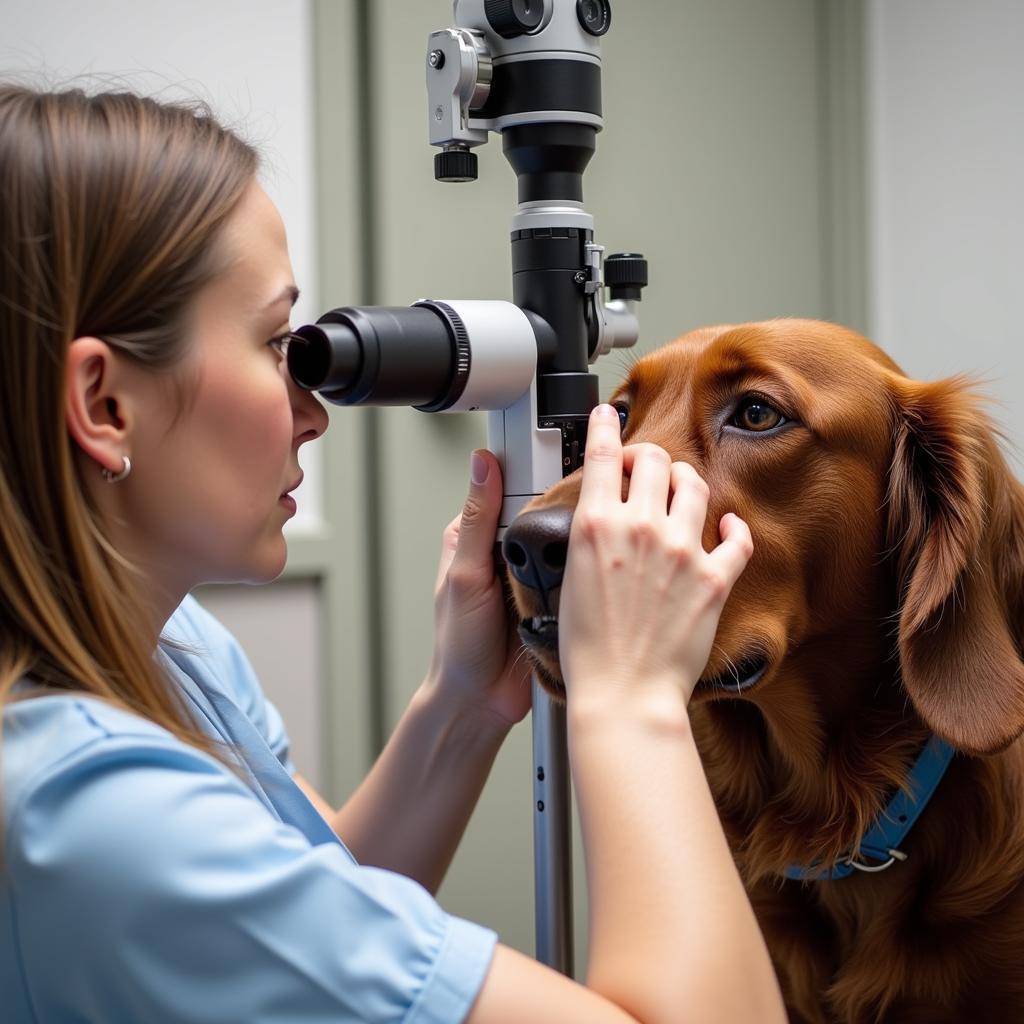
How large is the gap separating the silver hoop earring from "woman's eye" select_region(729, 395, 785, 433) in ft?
1.80

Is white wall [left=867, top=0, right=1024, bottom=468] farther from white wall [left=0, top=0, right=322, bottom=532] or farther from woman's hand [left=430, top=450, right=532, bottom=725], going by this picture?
woman's hand [left=430, top=450, right=532, bottom=725]

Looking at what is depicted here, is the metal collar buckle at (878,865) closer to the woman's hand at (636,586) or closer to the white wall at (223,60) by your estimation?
the woman's hand at (636,586)

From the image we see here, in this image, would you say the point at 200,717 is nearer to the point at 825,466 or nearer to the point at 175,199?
the point at 175,199

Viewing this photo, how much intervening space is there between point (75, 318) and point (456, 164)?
32 cm

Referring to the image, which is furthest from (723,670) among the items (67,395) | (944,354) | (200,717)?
(944,354)

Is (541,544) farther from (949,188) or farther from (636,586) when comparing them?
(949,188)

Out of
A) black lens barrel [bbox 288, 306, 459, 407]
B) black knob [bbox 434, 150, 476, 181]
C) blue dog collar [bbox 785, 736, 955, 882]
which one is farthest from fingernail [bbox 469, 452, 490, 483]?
blue dog collar [bbox 785, 736, 955, 882]

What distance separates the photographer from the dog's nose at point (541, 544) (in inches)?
32.6

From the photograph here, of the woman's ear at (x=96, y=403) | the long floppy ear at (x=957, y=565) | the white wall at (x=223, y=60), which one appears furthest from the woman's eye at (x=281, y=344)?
the white wall at (x=223, y=60)

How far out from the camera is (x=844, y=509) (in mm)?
1083

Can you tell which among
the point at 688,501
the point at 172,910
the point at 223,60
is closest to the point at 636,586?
the point at 688,501

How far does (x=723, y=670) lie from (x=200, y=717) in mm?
408

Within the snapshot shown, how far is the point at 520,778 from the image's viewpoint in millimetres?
2035

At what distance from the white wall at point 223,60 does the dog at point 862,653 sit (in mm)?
774
